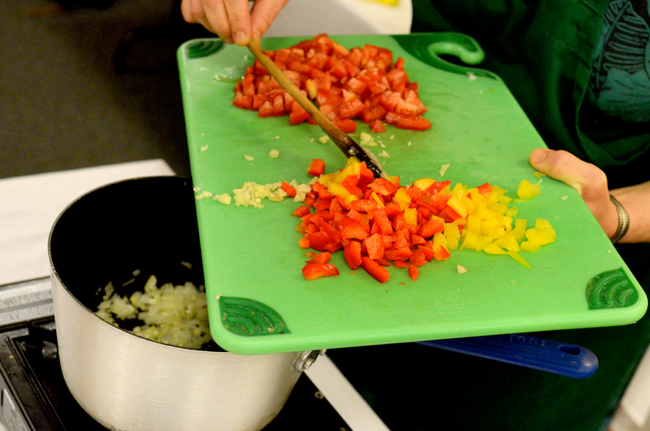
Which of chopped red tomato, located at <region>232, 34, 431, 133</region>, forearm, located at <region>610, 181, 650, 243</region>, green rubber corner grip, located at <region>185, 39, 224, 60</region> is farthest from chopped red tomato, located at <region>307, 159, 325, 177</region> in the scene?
forearm, located at <region>610, 181, 650, 243</region>

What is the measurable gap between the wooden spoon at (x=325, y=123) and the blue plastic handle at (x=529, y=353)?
1.14 ft

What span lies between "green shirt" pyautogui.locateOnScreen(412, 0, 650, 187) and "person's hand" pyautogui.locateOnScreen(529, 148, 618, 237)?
0.15 metres

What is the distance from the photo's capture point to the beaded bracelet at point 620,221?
1249mm

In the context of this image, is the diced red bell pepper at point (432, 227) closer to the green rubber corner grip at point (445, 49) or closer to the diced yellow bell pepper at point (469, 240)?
the diced yellow bell pepper at point (469, 240)

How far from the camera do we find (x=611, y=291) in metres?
1.02

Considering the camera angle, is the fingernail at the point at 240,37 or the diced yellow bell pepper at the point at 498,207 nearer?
the diced yellow bell pepper at the point at 498,207

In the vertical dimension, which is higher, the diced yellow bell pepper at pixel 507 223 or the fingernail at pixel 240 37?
the fingernail at pixel 240 37

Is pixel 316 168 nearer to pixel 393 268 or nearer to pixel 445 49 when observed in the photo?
pixel 393 268

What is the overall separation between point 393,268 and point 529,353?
272mm

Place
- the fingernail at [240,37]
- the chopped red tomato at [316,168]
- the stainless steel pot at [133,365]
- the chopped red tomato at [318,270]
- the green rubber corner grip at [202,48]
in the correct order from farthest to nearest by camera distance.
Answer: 1. the green rubber corner grip at [202,48]
2. the fingernail at [240,37]
3. the chopped red tomato at [316,168]
4. the chopped red tomato at [318,270]
5. the stainless steel pot at [133,365]

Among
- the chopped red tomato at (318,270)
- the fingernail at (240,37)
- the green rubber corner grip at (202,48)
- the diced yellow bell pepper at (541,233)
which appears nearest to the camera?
the chopped red tomato at (318,270)

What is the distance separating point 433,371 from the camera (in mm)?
1556

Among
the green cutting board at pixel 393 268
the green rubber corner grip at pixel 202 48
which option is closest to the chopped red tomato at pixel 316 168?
the green cutting board at pixel 393 268

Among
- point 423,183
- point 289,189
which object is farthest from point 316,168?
point 423,183
